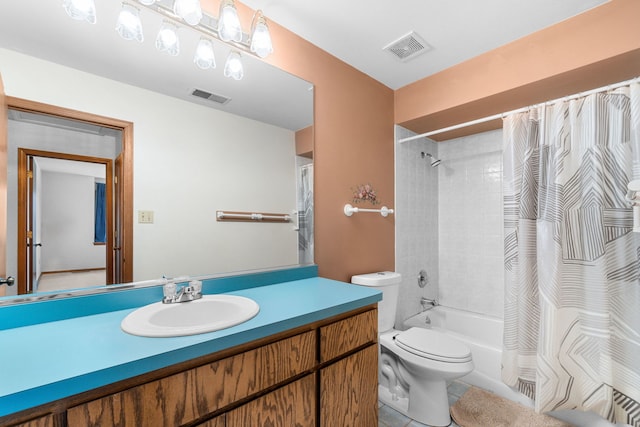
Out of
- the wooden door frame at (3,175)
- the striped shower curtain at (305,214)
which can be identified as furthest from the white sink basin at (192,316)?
the striped shower curtain at (305,214)

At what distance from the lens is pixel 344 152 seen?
2.03m

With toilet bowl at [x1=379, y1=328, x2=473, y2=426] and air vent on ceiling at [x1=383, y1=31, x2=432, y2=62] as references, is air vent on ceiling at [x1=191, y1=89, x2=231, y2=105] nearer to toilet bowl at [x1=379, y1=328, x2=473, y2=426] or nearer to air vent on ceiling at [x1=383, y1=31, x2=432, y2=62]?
air vent on ceiling at [x1=383, y1=31, x2=432, y2=62]

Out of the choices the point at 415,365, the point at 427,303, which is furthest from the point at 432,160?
the point at 415,365

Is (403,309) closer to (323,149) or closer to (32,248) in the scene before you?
(323,149)

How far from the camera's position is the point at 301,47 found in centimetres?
179

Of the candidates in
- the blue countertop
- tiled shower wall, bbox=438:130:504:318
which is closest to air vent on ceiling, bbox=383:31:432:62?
tiled shower wall, bbox=438:130:504:318

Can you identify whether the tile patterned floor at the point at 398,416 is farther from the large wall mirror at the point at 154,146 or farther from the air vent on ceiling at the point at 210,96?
the air vent on ceiling at the point at 210,96

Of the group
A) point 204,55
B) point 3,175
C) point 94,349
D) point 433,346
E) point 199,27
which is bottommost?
point 433,346

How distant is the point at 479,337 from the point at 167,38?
2.99 metres

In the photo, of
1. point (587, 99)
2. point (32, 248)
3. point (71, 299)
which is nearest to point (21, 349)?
point (71, 299)

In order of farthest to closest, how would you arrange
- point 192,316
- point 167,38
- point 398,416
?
point 398,416
point 167,38
point 192,316

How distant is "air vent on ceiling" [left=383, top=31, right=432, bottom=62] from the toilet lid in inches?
72.8

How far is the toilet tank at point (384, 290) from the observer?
6.40 feet

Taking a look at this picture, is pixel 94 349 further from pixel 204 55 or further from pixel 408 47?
pixel 408 47
